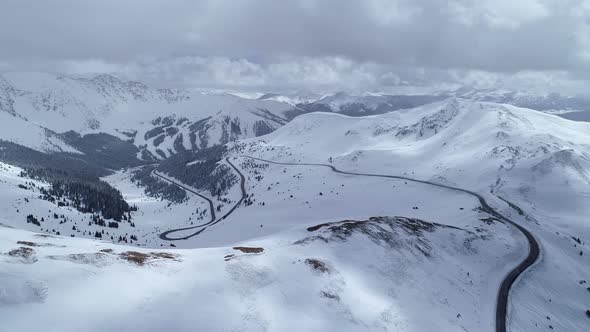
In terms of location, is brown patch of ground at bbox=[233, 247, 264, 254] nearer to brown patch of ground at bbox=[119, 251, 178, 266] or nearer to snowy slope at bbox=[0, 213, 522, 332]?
snowy slope at bbox=[0, 213, 522, 332]

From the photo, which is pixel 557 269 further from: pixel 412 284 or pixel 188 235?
pixel 188 235

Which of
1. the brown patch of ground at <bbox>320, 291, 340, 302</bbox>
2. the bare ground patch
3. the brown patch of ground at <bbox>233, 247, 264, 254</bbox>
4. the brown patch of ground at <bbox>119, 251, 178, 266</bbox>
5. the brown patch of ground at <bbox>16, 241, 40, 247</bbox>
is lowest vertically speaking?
the brown patch of ground at <bbox>320, 291, 340, 302</bbox>

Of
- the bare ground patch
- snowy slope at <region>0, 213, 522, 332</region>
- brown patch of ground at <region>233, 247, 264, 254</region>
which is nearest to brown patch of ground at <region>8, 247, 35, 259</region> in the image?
the bare ground patch

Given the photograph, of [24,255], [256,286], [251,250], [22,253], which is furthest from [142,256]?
[256,286]

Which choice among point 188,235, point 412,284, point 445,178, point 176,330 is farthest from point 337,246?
point 445,178

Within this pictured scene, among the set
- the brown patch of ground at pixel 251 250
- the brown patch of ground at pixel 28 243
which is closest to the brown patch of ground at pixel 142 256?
the brown patch of ground at pixel 251 250

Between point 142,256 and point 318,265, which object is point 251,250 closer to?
point 318,265

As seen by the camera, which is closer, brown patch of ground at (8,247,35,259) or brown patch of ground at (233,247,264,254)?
brown patch of ground at (8,247,35,259)

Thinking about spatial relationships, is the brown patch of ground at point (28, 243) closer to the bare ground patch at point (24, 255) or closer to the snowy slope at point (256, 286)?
the snowy slope at point (256, 286)
